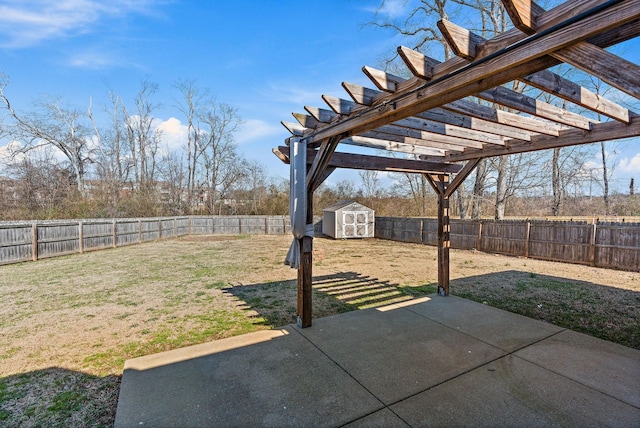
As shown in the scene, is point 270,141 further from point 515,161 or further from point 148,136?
point 515,161

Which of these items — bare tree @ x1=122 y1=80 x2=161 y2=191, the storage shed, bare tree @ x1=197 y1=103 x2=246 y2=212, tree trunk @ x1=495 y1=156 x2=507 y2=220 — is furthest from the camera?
bare tree @ x1=197 y1=103 x2=246 y2=212

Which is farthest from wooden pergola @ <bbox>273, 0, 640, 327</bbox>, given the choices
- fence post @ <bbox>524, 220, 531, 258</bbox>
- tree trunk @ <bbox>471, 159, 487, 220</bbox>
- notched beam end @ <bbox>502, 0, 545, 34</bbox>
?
tree trunk @ <bbox>471, 159, 487, 220</bbox>

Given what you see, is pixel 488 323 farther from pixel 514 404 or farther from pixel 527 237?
pixel 527 237

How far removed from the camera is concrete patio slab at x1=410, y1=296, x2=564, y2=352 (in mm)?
3316

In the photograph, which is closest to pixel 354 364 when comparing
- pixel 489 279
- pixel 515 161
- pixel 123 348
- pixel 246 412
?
pixel 246 412

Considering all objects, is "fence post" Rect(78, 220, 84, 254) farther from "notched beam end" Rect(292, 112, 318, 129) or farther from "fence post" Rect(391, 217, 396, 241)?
"fence post" Rect(391, 217, 396, 241)

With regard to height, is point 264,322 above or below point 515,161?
below

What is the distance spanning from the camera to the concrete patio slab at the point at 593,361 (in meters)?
2.41

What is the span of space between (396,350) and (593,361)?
71.8 inches

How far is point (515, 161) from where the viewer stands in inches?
558

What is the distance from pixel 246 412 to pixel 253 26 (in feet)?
28.1

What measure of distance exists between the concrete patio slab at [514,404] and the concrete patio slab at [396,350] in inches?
5.8

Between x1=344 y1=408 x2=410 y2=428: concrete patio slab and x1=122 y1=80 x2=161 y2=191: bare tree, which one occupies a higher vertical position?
x1=122 y1=80 x2=161 y2=191: bare tree

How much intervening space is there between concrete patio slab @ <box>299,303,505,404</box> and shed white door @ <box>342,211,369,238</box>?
34.8 feet
